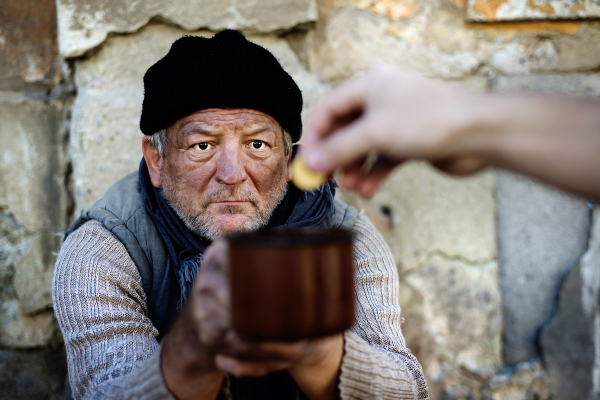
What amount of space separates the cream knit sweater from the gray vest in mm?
34

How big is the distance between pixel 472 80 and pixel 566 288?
91 cm

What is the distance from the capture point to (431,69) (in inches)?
78.7

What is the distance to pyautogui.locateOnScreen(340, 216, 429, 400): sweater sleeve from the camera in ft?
3.30

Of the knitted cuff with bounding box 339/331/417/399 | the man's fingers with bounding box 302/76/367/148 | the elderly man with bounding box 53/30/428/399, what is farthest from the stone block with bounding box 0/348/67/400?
the man's fingers with bounding box 302/76/367/148

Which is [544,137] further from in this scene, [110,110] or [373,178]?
[110,110]

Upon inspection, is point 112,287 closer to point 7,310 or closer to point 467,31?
point 7,310

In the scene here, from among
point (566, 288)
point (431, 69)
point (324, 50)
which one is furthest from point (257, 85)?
point (566, 288)

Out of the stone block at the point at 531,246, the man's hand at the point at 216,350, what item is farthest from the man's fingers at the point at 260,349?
the stone block at the point at 531,246

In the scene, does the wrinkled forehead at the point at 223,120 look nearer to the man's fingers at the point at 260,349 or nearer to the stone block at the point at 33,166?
the stone block at the point at 33,166

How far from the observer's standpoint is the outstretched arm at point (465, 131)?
1.93ft

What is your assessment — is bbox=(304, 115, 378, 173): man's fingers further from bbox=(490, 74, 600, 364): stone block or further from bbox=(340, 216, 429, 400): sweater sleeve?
bbox=(490, 74, 600, 364): stone block

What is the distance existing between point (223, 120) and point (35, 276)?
97cm

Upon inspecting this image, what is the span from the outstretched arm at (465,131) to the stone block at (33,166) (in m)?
1.51

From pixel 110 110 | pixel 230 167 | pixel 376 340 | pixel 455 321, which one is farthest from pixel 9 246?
pixel 455 321
